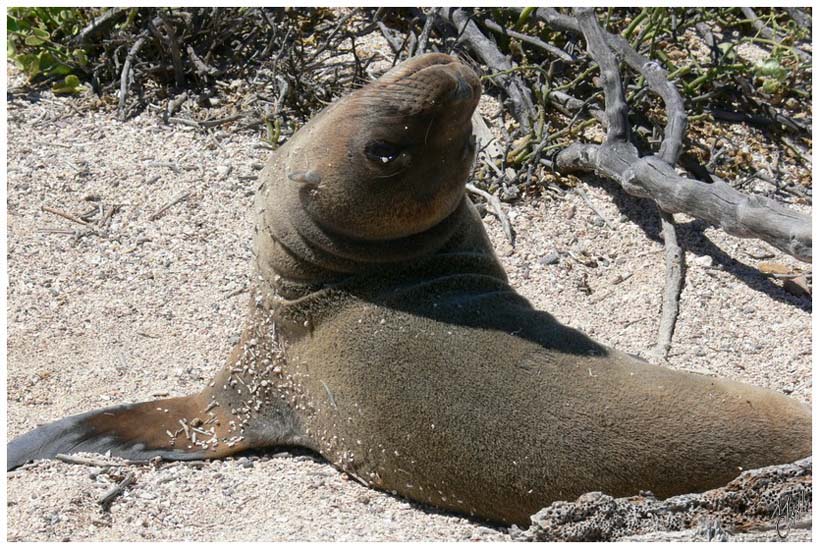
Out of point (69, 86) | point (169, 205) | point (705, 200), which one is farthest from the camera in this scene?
point (69, 86)

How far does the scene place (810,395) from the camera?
15.5 feet

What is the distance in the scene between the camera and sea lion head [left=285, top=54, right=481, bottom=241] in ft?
12.6

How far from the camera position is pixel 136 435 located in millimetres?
4344

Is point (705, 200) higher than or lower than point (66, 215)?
higher

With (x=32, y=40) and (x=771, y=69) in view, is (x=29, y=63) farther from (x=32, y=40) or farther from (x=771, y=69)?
(x=771, y=69)

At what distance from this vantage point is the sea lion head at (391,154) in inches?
152

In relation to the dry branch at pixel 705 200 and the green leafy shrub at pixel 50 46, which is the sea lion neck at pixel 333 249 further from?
the green leafy shrub at pixel 50 46

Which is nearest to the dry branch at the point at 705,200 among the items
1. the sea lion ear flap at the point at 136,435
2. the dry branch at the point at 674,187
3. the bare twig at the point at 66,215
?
the dry branch at the point at 674,187

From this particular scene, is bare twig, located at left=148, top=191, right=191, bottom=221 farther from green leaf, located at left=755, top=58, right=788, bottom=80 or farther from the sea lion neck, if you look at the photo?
green leaf, located at left=755, top=58, right=788, bottom=80

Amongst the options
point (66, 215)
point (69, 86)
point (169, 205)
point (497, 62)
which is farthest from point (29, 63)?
point (497, 62)

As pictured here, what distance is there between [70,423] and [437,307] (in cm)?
147

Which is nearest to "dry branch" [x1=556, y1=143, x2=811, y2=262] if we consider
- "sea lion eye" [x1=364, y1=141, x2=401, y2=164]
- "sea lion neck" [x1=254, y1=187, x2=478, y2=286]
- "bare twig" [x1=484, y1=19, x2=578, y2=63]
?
"bare twig" [x1=484, y1=19, x2=578, y2=63]

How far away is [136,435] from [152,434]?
0.06 meters
